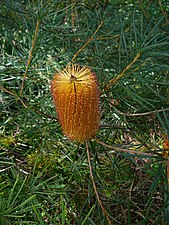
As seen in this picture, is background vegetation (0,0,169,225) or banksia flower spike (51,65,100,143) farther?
background vegetation (0,0,169,225)

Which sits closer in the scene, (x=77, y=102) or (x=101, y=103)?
(x=77, y=102)

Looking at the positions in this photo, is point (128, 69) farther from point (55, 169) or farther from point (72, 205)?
point (55, 169)

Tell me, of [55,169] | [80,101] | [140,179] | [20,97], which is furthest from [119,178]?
[80,101]

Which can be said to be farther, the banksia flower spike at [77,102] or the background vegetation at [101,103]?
the background vegetation at [101,103]
